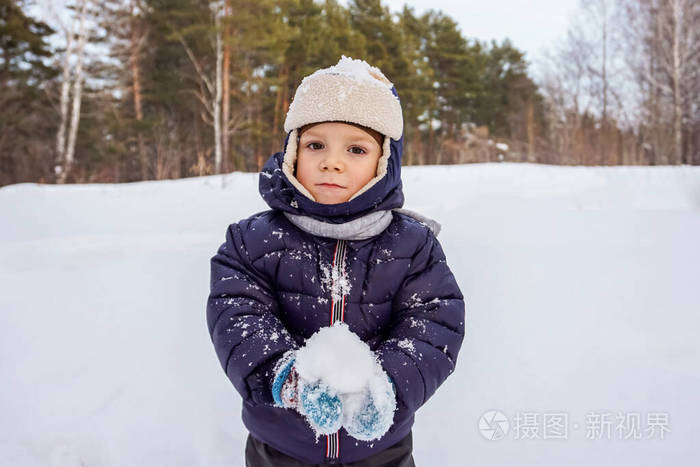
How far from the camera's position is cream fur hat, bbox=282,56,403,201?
121 centimetres

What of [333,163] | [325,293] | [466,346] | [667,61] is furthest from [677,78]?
[325,293]

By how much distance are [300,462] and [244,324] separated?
1.42ft

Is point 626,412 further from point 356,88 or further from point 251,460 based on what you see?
point 356,88

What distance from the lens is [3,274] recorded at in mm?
3301

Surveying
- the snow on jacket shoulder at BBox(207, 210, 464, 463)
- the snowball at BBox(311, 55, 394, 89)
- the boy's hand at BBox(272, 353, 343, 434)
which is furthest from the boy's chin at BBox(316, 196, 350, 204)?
the boy's hand at BBox(272, 353, 343, 434)

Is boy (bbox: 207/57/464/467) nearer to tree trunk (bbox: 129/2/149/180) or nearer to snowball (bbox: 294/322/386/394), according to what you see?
snowball (bbox: 294/322/386/394)

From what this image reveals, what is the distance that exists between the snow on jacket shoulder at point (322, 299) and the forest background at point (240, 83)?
32.2 ft

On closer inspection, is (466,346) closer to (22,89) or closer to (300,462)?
(300,462)

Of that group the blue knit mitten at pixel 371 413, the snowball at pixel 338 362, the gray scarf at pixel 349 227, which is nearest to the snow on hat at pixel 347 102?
the gray scarf at pixel 349 227

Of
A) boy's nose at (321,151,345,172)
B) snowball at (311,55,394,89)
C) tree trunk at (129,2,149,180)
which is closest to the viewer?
boy's nose at (321,151,345,172)

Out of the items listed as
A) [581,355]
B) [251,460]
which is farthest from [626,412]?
[251,460]

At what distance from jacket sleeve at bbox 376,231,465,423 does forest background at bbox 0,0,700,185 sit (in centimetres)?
→ 994

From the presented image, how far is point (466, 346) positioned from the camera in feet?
8.23

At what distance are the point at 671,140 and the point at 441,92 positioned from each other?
11057 mm
